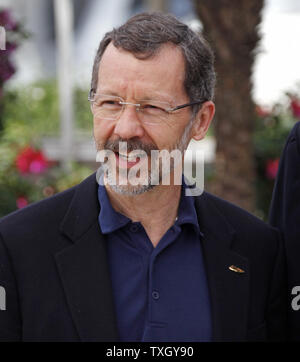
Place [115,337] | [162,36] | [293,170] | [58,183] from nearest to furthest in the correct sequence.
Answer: [115,337] < [162,36] < [293,170] < [58,183]

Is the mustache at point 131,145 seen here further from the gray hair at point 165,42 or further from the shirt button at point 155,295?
the shirt button at point 155,295

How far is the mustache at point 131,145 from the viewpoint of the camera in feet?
7.11

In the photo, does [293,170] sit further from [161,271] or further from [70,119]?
[70,119]

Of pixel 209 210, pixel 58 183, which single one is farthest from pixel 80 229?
pixel 58 183

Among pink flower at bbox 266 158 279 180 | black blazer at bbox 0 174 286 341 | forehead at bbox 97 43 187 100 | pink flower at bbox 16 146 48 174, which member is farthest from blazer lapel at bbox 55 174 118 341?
pink flower at bbox 266 158 279 180

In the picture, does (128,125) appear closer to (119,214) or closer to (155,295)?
(119,214)

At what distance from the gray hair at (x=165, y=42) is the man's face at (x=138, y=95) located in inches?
1.0

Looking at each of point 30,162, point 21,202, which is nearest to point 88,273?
point 21,202

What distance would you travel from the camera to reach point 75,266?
7.03 feet

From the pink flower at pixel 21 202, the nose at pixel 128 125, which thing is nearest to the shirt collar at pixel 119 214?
the nose at pixel 128 125

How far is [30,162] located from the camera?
18.4 feet

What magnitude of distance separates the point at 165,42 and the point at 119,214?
61 cm

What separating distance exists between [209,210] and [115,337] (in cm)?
65

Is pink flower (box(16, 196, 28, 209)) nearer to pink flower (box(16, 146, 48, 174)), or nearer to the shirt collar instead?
pink flower (box(16, 146, 48, 174))
